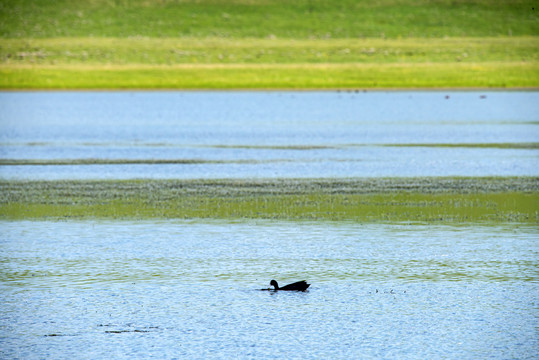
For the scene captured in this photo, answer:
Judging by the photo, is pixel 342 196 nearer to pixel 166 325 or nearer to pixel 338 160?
pixel 338 160

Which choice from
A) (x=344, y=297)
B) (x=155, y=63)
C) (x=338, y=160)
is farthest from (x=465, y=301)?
(x=155, y=63)

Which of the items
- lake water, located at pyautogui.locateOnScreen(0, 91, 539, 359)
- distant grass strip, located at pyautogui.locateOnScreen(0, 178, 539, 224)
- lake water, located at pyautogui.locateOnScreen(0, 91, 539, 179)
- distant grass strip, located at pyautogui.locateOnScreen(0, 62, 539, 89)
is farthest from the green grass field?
distant grass strip, located at pyautogui.locateOnScreen(0, 178, 539, 224)

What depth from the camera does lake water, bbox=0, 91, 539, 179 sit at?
1172 inches

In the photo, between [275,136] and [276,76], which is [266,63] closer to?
[276,76]

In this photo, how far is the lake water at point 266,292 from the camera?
37.4ft

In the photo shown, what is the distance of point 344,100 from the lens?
243ft

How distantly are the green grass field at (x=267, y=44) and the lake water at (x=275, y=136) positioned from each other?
1729cm

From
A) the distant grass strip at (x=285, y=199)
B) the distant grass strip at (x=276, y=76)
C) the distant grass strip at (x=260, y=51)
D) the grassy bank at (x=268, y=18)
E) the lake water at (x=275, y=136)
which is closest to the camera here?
the distant grass strip at (x=285, y=199)

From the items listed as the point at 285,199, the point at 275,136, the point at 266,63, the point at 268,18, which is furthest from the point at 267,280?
the point at 268,18

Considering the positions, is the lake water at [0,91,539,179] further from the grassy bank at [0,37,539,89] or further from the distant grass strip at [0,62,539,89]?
the grassy bank at [0,37,539,89]

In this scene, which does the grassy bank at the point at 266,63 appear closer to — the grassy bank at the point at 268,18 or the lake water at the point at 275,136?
the grassy bank at the point at 268,18

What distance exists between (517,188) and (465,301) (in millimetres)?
12320

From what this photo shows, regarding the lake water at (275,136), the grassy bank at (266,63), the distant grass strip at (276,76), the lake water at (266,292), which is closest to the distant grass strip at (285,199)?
the lake water at (266,292)

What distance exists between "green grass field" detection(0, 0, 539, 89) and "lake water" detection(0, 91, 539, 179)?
1729cm
